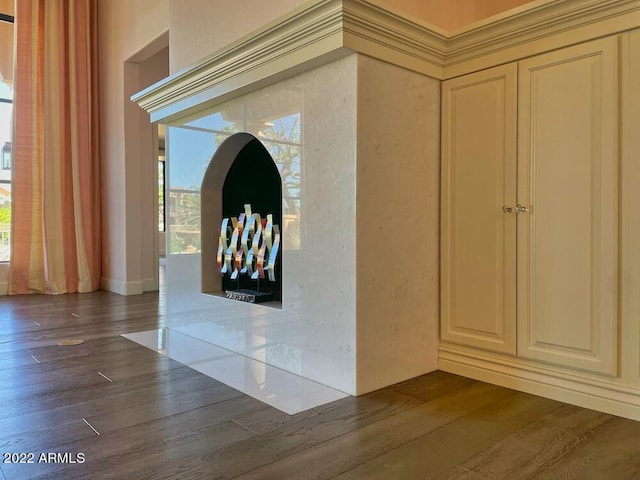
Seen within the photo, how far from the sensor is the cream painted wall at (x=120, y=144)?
514 centimetres

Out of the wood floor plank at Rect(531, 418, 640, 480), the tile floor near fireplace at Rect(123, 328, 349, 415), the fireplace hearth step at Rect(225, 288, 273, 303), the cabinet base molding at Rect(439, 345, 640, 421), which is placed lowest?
the wood floor plank at Rect(531, 418, 640, 480)

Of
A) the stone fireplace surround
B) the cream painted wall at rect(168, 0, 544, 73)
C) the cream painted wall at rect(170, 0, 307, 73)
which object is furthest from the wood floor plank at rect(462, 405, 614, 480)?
the cream painted wall at rect(170, 0, 307, 73)

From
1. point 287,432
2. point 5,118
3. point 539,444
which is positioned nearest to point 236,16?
point 287,432

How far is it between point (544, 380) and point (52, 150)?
5.36 metres

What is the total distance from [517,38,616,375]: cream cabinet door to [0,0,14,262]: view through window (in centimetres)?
561

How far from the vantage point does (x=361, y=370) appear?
2.03m

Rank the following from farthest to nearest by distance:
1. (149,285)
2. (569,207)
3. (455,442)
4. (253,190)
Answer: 1. (149,285)
2. (253,190)
3. (569,207)
4. (455,442)

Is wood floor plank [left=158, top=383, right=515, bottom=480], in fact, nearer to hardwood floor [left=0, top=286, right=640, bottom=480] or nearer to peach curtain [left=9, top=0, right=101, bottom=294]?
hardwood floor [left=0, top=286, right=640, bottom=480]

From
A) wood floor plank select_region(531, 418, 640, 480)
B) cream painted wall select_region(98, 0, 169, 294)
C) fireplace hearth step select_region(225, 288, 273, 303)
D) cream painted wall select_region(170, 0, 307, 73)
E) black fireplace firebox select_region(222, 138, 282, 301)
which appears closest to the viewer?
wood floor plank select_region(531, 418, 640, 480)

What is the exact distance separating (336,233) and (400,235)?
319 millimetres

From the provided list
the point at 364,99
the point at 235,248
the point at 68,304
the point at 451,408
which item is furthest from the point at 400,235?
the point at 68,304

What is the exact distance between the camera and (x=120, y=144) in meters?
5.34

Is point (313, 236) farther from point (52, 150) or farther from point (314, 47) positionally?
point (52, 150)

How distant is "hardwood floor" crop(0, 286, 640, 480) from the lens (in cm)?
140
